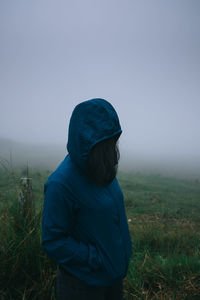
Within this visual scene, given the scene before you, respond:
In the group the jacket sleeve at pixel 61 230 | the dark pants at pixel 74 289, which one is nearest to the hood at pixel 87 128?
the jacket sleeve at pixel 61 230

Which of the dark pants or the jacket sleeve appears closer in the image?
the jacket sleeve

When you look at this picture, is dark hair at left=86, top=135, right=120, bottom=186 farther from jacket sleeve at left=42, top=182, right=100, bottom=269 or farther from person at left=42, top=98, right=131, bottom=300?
jacket sleeve at left=42, top=182, right=100, bottom=269

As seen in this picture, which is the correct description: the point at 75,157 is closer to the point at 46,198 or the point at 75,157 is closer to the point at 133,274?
the point at 46,198

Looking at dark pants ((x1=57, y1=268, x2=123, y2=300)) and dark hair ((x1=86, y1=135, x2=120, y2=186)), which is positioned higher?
dark hair ((x1=86, y1=135, x2=120, y2=186))

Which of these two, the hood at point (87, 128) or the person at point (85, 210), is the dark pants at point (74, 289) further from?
the hood at point (87, 128)

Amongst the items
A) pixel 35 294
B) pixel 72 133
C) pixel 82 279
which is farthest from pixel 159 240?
pixel 72 133

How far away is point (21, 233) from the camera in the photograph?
6.36 feet

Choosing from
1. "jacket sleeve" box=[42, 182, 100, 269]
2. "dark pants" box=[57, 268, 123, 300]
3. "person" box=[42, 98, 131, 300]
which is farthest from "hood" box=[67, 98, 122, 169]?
"dark pants" box=[57, 268, 123, 300]

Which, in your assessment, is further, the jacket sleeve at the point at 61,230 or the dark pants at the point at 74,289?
the dark pants at the point at 74,289

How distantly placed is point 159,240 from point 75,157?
3424 mm

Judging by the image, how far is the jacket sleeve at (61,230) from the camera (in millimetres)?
1025

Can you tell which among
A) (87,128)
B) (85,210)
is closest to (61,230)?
(85,210)

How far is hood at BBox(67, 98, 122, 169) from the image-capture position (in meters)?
1.05

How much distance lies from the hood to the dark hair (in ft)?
0.17
